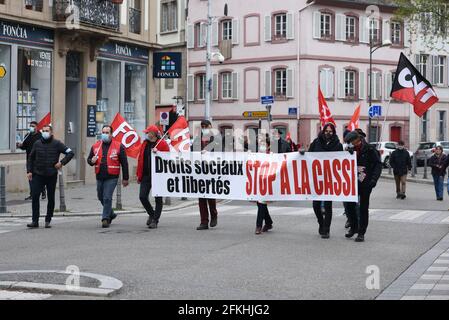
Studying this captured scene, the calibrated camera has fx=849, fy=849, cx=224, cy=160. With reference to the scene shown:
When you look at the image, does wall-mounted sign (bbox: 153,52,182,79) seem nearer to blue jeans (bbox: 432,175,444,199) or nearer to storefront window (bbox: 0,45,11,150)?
storefront window (bbox: 0,45,11,150)

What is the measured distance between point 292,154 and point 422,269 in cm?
472

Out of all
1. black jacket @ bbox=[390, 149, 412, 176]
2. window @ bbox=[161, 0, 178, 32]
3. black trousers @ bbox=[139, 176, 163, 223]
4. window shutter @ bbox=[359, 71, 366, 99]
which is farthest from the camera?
window @ bbox=[161, 0, 178, 32]

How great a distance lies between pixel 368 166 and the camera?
14234 millimetres

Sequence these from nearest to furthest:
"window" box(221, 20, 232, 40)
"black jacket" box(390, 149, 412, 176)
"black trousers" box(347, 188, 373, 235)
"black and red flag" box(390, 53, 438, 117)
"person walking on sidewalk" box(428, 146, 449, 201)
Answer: "black trousers" box(347, 188, 373, 235), "black and red flag" box(390, 53, 438, 117), "person walking on sidewalk" box(428, 146, 449, 201), "black jacket" box(390, 149, 412, 176), "window" box(221, 20, 232, 40)

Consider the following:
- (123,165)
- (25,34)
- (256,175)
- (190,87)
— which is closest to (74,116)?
(25,34)

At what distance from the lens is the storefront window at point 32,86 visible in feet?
80.5

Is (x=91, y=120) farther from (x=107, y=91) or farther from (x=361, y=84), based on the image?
(x=361, y=84)

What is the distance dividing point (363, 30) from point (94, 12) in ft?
97.6

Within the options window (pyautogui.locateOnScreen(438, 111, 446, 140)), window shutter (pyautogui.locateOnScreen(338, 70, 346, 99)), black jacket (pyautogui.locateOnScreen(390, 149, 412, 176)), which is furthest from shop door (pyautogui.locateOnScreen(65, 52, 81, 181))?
window (pyautogui.locateOnScreen(438, 111, 446, 140))

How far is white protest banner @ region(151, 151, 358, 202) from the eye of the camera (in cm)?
1462

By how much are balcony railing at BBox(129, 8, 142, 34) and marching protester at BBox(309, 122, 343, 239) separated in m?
16.7

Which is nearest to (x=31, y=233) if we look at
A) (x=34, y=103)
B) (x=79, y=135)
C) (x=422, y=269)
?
(x=422, y=269)

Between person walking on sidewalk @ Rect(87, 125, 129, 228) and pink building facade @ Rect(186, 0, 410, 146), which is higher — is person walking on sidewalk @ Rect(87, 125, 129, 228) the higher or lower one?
the lower one

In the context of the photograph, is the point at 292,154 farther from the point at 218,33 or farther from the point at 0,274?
the point at 218,33
